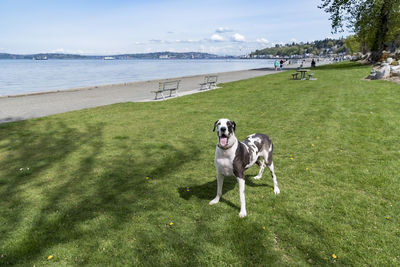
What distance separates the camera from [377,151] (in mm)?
7922

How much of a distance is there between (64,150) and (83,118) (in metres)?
4.73

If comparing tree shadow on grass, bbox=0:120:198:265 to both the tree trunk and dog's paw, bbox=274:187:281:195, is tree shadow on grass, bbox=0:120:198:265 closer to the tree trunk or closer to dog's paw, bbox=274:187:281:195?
dog's paw, bbox=274:187:281:195

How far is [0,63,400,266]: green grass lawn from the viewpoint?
13.6 feet

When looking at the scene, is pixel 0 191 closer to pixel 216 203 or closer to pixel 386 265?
pixel 216 203

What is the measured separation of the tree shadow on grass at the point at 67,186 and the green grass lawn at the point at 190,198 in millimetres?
30

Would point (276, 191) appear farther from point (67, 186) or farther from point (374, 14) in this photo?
point (374, 14)

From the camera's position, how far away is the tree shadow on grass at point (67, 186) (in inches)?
183

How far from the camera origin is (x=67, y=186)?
6.45m

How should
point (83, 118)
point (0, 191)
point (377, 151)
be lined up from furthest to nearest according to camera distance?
point (83, 118), point (377, 151), point (0, 191)

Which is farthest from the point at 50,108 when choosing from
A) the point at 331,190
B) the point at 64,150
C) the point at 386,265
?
the point at 386,265

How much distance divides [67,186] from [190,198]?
327 cm

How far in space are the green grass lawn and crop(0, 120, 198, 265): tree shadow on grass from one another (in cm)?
3

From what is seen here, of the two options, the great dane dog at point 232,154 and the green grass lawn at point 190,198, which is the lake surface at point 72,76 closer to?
the green grass lawn at point 190,198

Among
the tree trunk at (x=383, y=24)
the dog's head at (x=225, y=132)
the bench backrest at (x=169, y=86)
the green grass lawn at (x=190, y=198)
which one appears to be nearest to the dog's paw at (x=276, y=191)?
the green grass lawn at (x=190, y=198)
